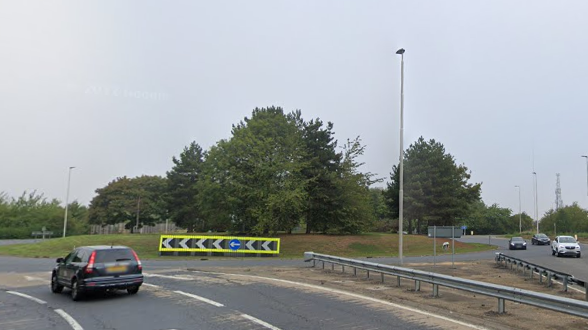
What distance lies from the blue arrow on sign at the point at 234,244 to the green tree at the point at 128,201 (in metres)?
41.5

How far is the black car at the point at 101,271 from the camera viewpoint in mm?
11164

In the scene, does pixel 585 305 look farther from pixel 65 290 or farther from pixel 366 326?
pixel 65 290

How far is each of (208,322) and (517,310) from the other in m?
6.84

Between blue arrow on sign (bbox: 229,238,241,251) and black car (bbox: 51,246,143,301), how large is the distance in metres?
20.4

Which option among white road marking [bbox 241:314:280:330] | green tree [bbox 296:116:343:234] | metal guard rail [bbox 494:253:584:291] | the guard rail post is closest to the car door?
white road marking [bbox 241:314:280:330]

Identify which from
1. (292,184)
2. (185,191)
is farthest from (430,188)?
(185,191)

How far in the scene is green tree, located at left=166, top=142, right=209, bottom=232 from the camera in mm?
62594

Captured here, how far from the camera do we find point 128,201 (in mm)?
72938

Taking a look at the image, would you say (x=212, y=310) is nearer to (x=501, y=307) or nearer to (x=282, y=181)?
(x=501, y=307)

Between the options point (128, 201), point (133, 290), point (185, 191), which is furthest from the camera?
point (128, 201)

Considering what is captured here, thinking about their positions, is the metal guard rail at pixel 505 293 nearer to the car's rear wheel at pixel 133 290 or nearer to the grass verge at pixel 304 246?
the car's rear wheel at pixel 133 290

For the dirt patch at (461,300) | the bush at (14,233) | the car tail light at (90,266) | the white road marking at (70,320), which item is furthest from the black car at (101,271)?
the bush at (14,233)

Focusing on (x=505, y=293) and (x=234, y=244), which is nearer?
(x=505, y=293)

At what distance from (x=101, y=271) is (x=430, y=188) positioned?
48520 mm
